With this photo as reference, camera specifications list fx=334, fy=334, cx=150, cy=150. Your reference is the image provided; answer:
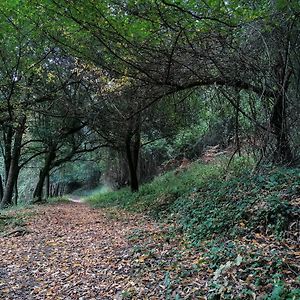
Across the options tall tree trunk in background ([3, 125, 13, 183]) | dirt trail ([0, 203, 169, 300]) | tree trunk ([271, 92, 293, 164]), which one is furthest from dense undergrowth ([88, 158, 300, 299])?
tall tree trunk in background ([3, 125, 13, 183])

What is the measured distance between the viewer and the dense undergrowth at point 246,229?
369cm

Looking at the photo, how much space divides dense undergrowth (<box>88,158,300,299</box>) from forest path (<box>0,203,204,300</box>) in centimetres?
67

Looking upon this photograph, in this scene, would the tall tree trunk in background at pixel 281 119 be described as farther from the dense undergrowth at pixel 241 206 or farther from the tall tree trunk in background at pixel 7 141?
the tall tree trunk in background at pixel 7 141

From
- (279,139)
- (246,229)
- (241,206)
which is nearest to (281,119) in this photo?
(279,139)

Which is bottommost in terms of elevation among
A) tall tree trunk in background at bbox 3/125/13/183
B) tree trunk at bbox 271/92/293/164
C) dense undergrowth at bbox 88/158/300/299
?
dense undergrowth at bbox 88/158/300/299

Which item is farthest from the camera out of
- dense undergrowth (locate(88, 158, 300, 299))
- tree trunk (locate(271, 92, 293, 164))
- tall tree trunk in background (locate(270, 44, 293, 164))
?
tree trunk (locate(271, 92, 293, 164))

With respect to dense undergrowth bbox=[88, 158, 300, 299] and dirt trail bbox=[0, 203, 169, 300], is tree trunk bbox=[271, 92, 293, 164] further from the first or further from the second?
dirt trail bbox=[0, 203, 169, 300]

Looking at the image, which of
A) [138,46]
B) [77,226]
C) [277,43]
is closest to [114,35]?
[138,46]

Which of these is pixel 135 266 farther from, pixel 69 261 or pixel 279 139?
pixel 279 139

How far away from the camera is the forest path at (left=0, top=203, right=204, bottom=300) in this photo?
4621 millimetres

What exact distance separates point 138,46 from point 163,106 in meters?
4.53

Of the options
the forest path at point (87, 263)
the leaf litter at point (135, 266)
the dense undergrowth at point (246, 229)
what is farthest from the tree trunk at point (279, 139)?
the forest path at point (87, 263)

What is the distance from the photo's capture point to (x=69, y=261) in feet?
19.8

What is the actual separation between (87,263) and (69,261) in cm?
44
